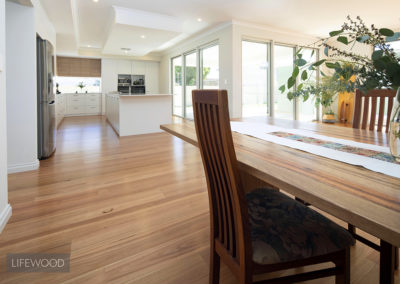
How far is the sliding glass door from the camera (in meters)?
8.48

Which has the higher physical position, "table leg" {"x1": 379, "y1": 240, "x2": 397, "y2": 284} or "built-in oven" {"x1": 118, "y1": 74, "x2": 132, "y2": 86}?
"built-in oven" {"x1": 118, "y1": 74, "x2": 132, "y2": 86}

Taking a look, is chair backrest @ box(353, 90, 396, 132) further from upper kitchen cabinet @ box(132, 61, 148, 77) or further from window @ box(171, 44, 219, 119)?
upper kitchen cabinet @ box(132, 61, 148, 77)

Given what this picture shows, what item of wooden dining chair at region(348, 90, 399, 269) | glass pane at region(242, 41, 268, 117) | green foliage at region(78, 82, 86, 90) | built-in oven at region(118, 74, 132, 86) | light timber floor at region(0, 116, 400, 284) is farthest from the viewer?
built-in oven at region(118, 74, 132, 86)

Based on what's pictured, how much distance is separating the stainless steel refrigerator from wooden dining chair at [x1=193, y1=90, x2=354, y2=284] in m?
3.04

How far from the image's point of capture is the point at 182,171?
2.94 metres

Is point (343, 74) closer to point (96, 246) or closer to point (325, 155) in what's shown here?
point (325, 155)

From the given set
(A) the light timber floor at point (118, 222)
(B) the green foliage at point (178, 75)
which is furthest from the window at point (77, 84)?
(A) the light timber floor at point (118, 222)

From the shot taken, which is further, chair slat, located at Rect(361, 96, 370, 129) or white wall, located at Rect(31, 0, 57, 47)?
white wall, located at Rect(31, 0, 57, 47)

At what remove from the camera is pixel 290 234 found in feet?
2.91

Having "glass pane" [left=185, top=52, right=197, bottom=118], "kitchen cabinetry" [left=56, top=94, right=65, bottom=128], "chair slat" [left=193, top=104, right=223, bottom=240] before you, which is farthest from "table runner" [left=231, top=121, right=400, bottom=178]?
"glass pane" [left=185, top=52, right=197, bottom=118]

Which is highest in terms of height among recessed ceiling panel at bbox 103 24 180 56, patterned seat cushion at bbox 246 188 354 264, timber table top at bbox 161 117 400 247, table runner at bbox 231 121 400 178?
recessed ceiling panel at bbox 103 24 180 56

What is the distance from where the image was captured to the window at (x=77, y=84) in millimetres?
9369

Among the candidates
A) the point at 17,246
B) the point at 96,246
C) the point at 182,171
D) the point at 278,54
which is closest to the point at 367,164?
the point at 96,246

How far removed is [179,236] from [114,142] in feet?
11.0
